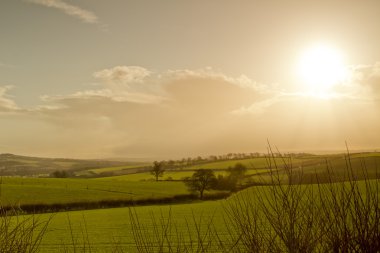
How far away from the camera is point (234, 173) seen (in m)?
91.9

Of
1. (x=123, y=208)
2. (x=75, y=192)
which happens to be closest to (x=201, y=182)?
(x=75, y=192)

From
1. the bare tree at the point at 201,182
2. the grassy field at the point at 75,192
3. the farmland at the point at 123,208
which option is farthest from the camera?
the bare tree at the point at 201,182

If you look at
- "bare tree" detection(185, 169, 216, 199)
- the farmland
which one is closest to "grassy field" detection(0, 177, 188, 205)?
the farmland

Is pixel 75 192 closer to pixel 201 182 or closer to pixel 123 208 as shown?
pixel 123 208

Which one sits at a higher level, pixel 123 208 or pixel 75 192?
pixel 75 192

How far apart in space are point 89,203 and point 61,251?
4022cm

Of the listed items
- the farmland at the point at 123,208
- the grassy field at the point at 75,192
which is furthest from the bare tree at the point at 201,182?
the grassy field at the point at 75,192

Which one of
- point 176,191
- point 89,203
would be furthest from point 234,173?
point 89,203

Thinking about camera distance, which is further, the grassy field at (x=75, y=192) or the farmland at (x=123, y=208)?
the grassy field at (x=75, y=192)

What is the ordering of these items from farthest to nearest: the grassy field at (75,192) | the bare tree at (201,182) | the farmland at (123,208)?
the bare tree at (201,182)
the grassy field at (75,192)
the farmland at (123,208)

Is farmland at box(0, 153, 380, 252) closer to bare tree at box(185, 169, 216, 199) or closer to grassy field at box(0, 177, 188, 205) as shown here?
grassy field at box(0, 177, 188, 205)

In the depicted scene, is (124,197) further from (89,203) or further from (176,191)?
(176,191)

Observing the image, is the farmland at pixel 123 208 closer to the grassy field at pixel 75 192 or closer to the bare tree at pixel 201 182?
the grassy field at pixel 75 192

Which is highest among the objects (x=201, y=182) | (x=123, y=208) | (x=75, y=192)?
(x=201, y=182)
